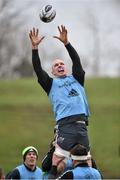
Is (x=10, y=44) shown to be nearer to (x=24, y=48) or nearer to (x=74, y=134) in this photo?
(x=24, y=48)

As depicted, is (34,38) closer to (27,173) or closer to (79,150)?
(79,150)

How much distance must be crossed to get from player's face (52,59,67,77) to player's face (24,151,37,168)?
189cm

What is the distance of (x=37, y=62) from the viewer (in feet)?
30.2

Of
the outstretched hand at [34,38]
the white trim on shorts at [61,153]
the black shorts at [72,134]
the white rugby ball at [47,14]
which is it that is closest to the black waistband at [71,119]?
the black shorts at [72,134]

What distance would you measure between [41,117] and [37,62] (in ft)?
36.4

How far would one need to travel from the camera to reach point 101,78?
21.2 m

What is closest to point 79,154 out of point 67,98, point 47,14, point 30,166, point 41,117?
point 67,98

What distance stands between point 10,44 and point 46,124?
7.84ft

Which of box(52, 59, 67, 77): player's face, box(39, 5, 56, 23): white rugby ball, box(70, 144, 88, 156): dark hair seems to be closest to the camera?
box(70, 144, 88, 156): dark hair

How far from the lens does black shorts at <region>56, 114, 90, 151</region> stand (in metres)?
9.15

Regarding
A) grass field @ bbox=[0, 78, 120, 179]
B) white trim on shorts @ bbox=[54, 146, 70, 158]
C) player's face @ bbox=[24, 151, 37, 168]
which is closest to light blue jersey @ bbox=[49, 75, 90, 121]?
white trim on shorts @ bbox=[54, 146, 70, 158]

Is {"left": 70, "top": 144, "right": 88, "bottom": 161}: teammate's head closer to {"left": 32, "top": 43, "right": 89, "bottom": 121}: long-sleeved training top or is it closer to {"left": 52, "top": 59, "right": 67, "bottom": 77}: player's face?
{"left": 32, "top": 43, "right": 89, "bottom": 121}: long-sleeved training top

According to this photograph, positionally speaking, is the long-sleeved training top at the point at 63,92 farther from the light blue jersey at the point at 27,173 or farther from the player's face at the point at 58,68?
the light blue jersey at the point at 27,173

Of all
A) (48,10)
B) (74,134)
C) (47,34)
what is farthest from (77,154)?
(47,34)
